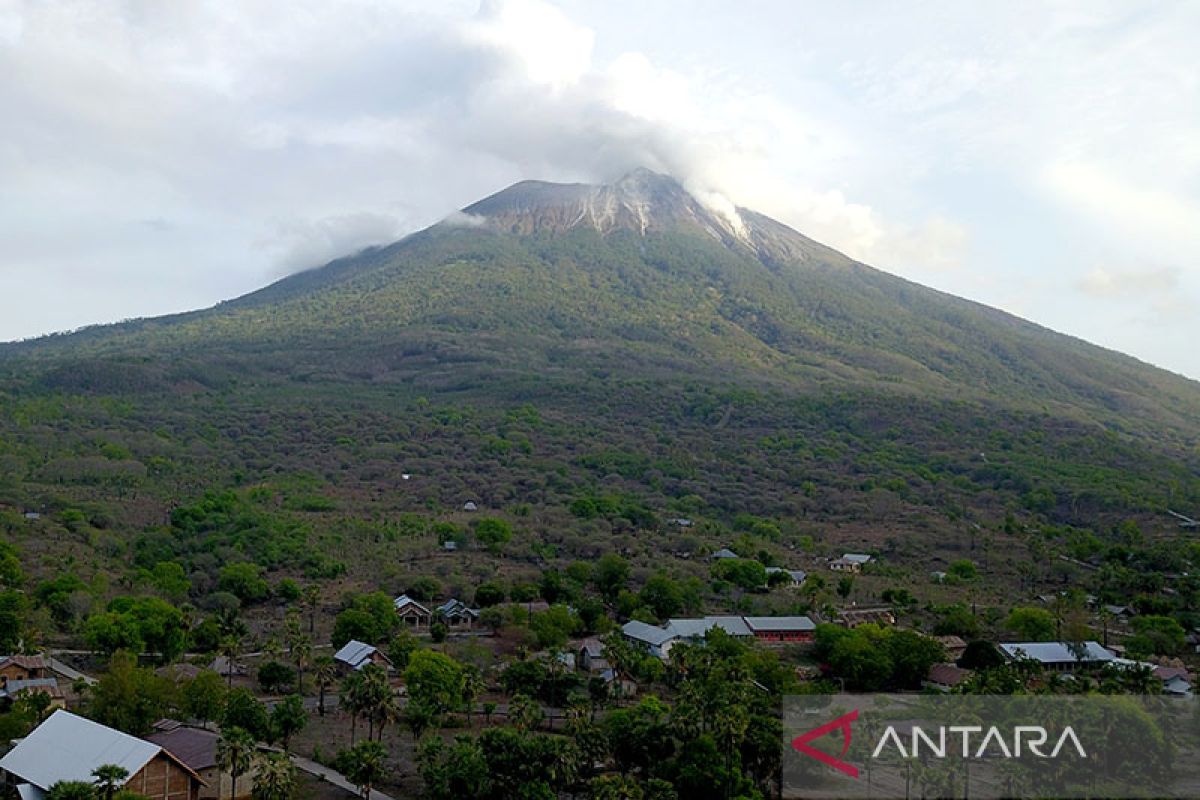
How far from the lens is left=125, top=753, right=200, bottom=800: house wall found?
22641 millimetres

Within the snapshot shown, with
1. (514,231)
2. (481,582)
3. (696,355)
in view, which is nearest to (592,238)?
(514,231)

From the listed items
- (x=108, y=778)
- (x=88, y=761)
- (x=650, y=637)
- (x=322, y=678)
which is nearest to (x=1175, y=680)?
(x=650, y=637)

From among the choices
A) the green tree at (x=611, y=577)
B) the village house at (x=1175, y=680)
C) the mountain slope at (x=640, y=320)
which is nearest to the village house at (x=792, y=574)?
the green tree at (x=611, y=577)

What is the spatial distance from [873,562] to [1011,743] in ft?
109

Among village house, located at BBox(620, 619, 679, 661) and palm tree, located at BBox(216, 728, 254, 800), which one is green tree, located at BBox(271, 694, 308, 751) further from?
village house, located at BBox(620, 619, 679, 661)

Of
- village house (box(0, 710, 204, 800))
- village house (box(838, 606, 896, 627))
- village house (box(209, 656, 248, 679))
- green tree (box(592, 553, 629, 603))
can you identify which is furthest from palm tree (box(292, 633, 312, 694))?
village house (box(838, 606, 896, 627))

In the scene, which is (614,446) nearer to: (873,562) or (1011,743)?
(873,562)

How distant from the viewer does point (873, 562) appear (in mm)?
58219

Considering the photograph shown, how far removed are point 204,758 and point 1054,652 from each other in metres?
30.1

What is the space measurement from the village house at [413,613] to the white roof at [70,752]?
20859 millimetres

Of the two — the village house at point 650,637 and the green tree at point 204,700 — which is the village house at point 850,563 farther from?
the green tree at point 204,700

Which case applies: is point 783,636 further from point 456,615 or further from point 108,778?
point 108,778

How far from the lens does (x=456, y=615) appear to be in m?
45.6

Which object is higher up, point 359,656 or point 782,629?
point 359,656
